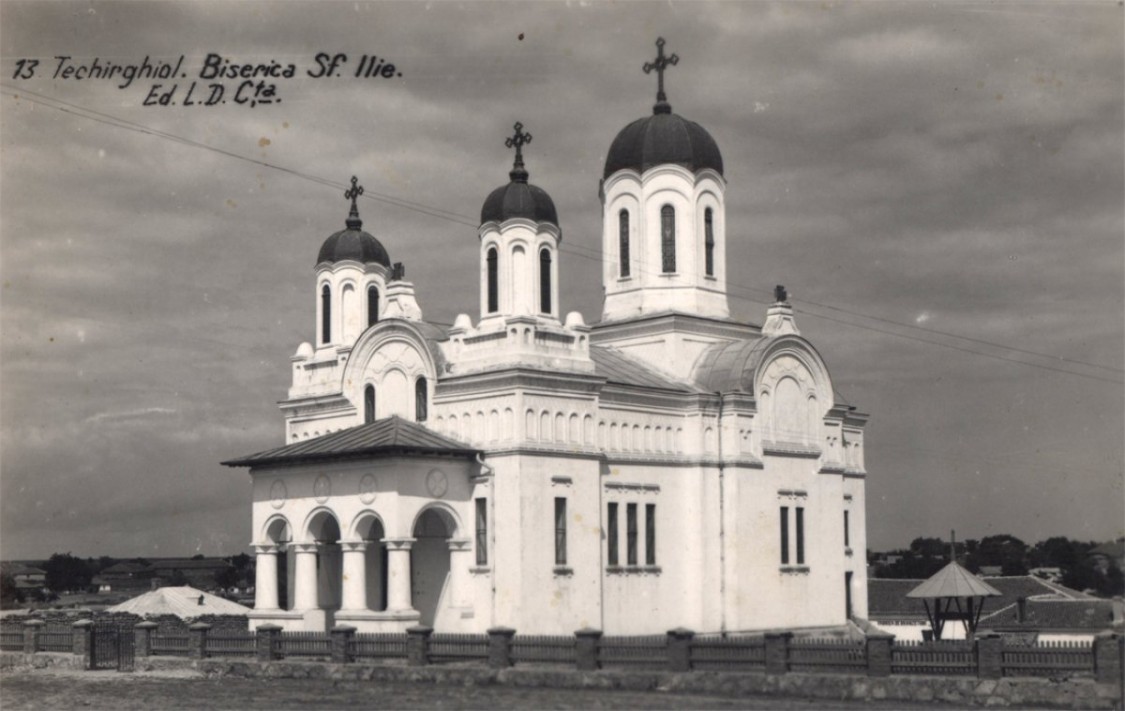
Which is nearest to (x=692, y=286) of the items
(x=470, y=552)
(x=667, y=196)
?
(x=667, y=196)

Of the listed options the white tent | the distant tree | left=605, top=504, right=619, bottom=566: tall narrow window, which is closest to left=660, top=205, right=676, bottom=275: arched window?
left=605, top=504, right=619, bottom=566: tall narrow window

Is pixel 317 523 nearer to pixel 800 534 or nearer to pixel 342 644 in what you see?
pixel 342 644

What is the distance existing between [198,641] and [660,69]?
70.9ft

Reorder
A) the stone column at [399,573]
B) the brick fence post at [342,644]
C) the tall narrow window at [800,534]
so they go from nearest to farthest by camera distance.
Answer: the brick fence post at [342,644] < the stone column at [399,573] < the tall narrow window at [800,534]

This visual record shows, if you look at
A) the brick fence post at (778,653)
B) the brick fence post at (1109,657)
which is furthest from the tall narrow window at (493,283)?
the brick fence post at (1109,657)

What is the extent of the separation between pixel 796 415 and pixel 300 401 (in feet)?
46.6

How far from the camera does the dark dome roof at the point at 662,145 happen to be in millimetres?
44344

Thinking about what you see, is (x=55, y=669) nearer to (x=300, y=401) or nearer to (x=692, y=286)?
(x=300, y=401)

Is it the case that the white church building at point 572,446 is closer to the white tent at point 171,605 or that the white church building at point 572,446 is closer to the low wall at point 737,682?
the white tent at point 171,605

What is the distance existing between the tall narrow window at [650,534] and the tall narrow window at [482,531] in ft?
16.6

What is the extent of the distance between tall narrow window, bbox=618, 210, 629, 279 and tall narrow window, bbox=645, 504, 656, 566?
7.76 metres

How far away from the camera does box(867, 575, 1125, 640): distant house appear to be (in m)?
55.9

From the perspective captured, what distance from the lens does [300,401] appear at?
43938 mm

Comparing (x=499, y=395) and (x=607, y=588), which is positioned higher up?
(x=499, y=395)
